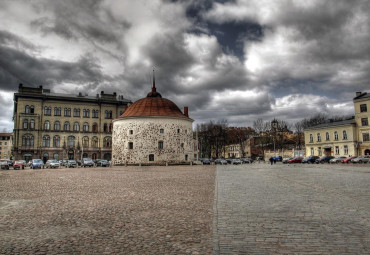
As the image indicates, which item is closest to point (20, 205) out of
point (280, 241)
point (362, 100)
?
point (280, 241)

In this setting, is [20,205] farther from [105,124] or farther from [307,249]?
[105,124]

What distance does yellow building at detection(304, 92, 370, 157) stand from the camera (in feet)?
172

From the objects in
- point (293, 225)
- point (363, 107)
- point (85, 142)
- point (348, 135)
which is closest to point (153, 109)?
point (85, 142)

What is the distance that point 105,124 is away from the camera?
7475 cm

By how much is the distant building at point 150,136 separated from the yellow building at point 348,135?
28687 mm

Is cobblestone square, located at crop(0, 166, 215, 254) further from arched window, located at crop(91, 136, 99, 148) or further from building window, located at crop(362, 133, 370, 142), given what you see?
arched window, located at crop(91, 136, 99, 148)

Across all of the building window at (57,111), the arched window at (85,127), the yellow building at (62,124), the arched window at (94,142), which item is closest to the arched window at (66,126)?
the yellow building at (62,124)

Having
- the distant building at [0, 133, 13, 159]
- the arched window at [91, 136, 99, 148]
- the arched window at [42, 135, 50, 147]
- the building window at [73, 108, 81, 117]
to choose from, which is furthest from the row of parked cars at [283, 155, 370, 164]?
the distant building at [0, 133, 13, 159]

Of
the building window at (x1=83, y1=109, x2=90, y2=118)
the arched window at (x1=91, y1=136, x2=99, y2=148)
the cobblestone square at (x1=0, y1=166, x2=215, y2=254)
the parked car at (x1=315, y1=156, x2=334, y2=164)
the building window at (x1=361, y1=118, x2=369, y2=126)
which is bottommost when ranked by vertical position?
the cobblestone square at (x1=0, y1=166, x2=215, y2=254)

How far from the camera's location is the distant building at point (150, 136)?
180 feet

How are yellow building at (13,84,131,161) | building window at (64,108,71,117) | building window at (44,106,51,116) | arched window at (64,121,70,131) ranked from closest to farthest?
yellow building at (13,84,131,161) < building window at (44,106,51,116) < arched window at (64,121,70,131) < building window at (64,108,71,117)

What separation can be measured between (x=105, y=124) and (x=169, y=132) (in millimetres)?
25987

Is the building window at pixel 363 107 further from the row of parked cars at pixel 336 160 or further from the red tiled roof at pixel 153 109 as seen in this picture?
the red tiled roof at pixel 153 109

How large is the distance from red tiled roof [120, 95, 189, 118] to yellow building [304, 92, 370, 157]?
29918 mm
